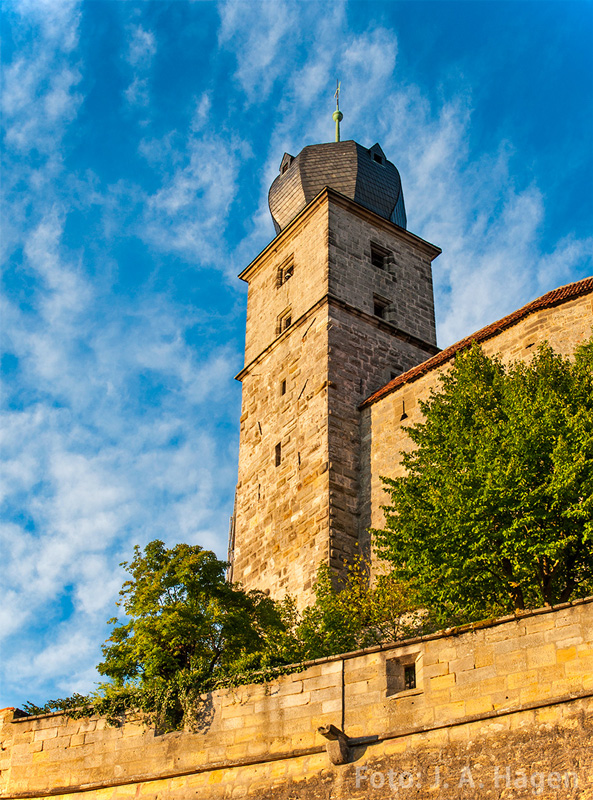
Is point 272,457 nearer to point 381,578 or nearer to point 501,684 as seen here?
point 381,578

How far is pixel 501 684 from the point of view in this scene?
11906 mm

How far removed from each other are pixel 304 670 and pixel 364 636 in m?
3.38

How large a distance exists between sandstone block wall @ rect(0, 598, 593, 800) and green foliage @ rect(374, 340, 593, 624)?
2.24m

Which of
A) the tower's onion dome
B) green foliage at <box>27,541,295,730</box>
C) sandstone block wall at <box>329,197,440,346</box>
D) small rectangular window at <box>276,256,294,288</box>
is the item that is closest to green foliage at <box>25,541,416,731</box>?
green foliage at <box>27,541,295,730</box>

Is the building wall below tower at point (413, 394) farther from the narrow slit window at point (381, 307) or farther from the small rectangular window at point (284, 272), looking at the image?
the small rectangular window at point (284, 272)

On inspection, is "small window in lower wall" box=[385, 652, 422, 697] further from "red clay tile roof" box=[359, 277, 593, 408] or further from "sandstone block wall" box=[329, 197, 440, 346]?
"sandstone block wall" box=[329, 197, 440, 346]

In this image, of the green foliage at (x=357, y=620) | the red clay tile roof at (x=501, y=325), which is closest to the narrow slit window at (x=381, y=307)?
the red clay tile roof at (x=501, y=325)

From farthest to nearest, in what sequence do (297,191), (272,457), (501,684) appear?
(297,191) < (272,457) < (501,684)

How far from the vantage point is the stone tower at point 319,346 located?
24891mm

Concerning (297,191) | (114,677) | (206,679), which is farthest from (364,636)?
(297,191)

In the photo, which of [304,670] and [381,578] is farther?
[381,578]

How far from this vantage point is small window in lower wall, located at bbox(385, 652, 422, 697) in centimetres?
1288

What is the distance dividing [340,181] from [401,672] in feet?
76.4

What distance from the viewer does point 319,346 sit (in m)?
27.6
